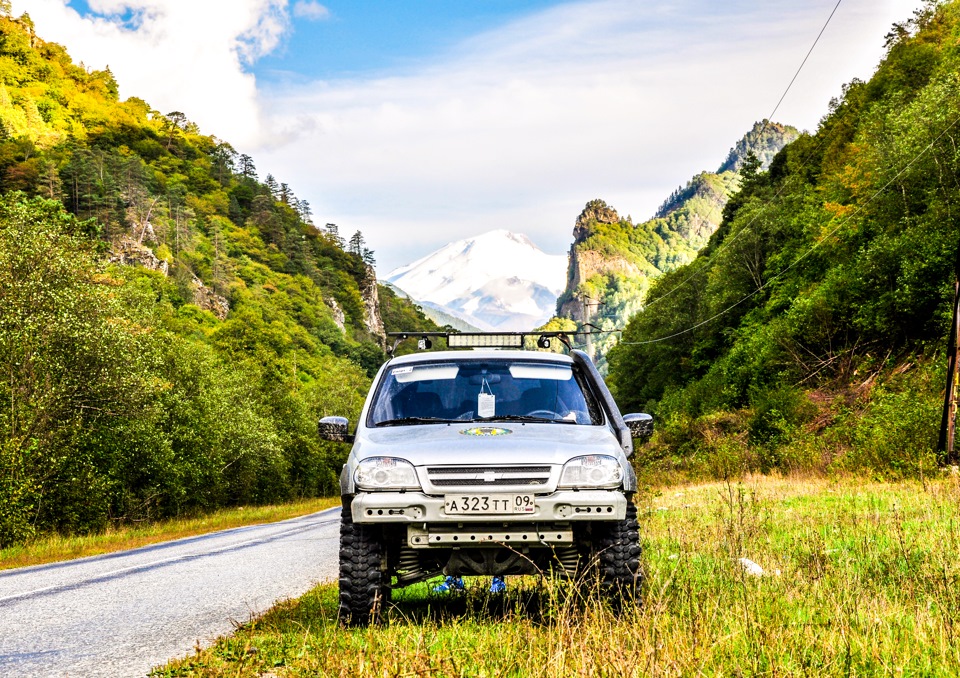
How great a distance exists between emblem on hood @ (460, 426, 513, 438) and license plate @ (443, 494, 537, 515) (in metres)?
0.55

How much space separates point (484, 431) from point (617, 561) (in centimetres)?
131

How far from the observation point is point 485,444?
238 inches

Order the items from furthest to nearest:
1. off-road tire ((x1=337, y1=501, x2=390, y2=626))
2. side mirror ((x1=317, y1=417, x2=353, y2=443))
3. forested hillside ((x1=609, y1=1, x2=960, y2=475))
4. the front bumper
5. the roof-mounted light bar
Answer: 1. forested hillside ((x1=609, y1=1, x2=960, y2=475))
2. the roof-mounted light bar
3. side mirror ((x1=317, y1=417, x2=353, y2=443))
4. off-road tire ((x1=337, y1=501, x2=390, y2=626))
5. the front bumper

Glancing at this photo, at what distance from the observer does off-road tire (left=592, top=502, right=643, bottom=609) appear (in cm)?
602

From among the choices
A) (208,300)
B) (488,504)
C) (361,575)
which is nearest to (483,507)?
(488,504)

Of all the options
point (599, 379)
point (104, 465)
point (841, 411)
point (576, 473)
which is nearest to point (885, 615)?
point (576, 473)

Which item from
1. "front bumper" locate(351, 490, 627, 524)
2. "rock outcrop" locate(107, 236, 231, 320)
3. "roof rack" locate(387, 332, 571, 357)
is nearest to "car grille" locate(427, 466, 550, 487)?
"front bumper" locate(351, 490, 627, 524)

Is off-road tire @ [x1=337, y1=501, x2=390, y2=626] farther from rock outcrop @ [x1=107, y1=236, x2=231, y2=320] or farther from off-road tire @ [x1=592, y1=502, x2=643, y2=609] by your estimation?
rock outcrop @ [x1=107, y1=236, x2=231, y2=320]

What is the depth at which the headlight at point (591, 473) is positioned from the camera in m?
5.89

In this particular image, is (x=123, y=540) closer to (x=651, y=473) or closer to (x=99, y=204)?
(x=651, y=473)

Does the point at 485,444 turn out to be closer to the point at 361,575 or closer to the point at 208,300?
the point at 361,575

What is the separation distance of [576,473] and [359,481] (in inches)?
58.4

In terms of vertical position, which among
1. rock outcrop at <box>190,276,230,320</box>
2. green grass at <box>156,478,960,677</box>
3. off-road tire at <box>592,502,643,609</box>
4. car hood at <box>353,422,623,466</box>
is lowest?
green grass at <box>156,478,960,677</box>

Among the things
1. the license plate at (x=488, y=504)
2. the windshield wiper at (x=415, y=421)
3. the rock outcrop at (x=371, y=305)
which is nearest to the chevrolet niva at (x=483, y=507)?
the license plate at (x=488, y=504)
